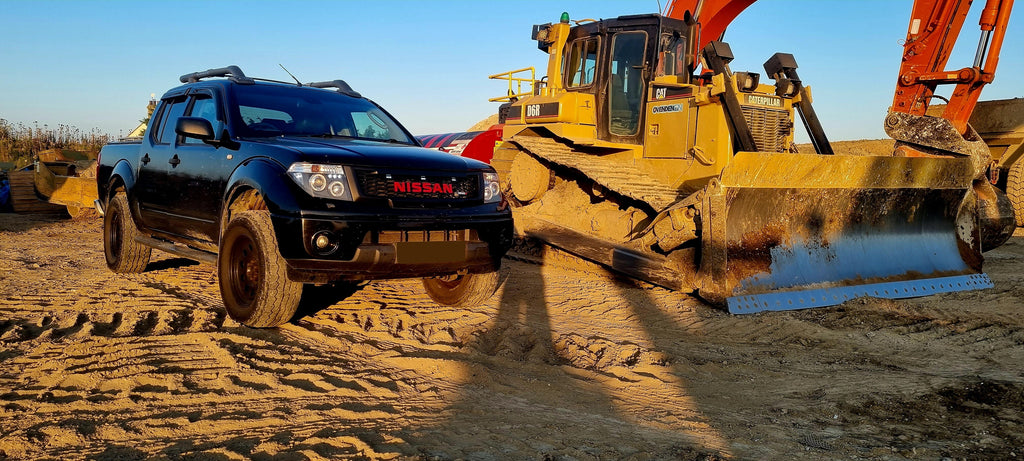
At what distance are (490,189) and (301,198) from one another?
141 centimetres

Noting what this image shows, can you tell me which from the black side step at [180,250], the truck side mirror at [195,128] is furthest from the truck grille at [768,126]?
the black side step at [180,250]

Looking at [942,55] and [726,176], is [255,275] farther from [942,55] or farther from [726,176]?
[942,55]

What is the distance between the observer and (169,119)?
6375 mm

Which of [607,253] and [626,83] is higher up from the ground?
[626,83]

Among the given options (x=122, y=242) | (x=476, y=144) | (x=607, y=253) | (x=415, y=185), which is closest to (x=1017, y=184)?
(x=607, y=253)

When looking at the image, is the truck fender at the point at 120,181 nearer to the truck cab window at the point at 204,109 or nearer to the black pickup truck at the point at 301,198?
the black pickup truck at the point at 301,198

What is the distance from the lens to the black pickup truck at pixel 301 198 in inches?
178

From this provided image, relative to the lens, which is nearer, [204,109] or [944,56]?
[204,109]

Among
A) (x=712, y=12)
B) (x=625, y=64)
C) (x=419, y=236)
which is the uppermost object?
(x=712, y=12)

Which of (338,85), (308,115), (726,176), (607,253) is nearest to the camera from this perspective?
(308,115)

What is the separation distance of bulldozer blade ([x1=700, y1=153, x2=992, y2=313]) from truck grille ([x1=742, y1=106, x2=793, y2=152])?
1665 millimetres

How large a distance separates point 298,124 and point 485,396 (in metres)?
2.95

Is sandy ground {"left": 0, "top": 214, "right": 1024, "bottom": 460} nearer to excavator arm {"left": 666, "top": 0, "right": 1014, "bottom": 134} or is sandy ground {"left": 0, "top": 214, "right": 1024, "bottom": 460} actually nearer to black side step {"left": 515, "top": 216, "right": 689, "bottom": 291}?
black side step {"left": 515, "top": 216, "right": 689, "bottom": 291}

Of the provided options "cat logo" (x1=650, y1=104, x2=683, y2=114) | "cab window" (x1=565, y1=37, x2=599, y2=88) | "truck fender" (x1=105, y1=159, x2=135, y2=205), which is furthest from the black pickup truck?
"cab window" (x1=565, y1=37, x2=599, y2=88)
